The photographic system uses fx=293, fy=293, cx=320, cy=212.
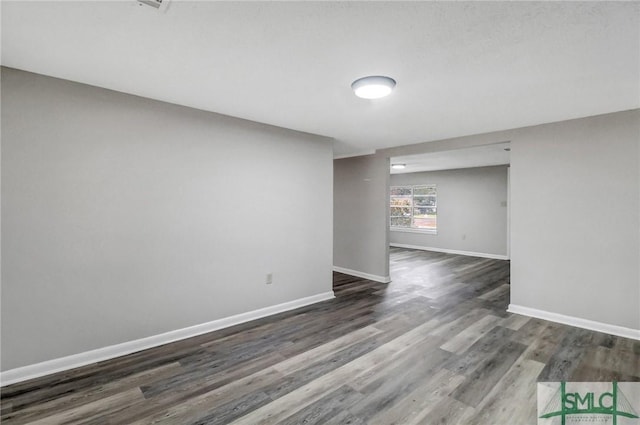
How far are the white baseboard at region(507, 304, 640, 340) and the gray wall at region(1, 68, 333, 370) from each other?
310 centimetres

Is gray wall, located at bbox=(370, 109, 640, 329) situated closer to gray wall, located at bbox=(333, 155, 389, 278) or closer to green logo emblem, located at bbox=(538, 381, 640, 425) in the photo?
green logo emblem, located at bbox=(538, 381, 640, 425)

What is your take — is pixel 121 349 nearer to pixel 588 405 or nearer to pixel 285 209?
pixel 285 209

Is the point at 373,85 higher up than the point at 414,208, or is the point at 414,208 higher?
the point at 373,85

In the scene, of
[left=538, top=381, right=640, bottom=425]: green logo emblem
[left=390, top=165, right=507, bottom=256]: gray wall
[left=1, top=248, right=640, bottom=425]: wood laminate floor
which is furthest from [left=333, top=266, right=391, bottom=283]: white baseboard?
[left=390, top=165, right=507, bottom=256]: gray wall

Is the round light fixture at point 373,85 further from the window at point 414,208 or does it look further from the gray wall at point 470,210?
the window at point 414,208

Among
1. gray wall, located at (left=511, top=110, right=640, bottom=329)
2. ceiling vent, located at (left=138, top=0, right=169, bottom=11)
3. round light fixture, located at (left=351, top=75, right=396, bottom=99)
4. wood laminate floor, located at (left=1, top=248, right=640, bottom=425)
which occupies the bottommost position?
wood laminate floor, located at (left=1, top=248, right=640, bottom=425)

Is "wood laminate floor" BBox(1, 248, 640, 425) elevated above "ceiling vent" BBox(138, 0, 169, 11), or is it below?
below

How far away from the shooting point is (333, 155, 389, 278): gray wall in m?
5.35

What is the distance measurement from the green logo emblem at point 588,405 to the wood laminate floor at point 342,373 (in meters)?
0.12

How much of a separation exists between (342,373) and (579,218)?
3245 millimetres

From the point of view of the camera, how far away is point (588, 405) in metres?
2.07

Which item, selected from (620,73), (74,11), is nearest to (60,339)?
(74,11)

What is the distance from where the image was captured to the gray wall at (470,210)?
764 cm

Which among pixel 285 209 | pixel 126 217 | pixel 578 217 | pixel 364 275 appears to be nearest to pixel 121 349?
pixel 126 217
